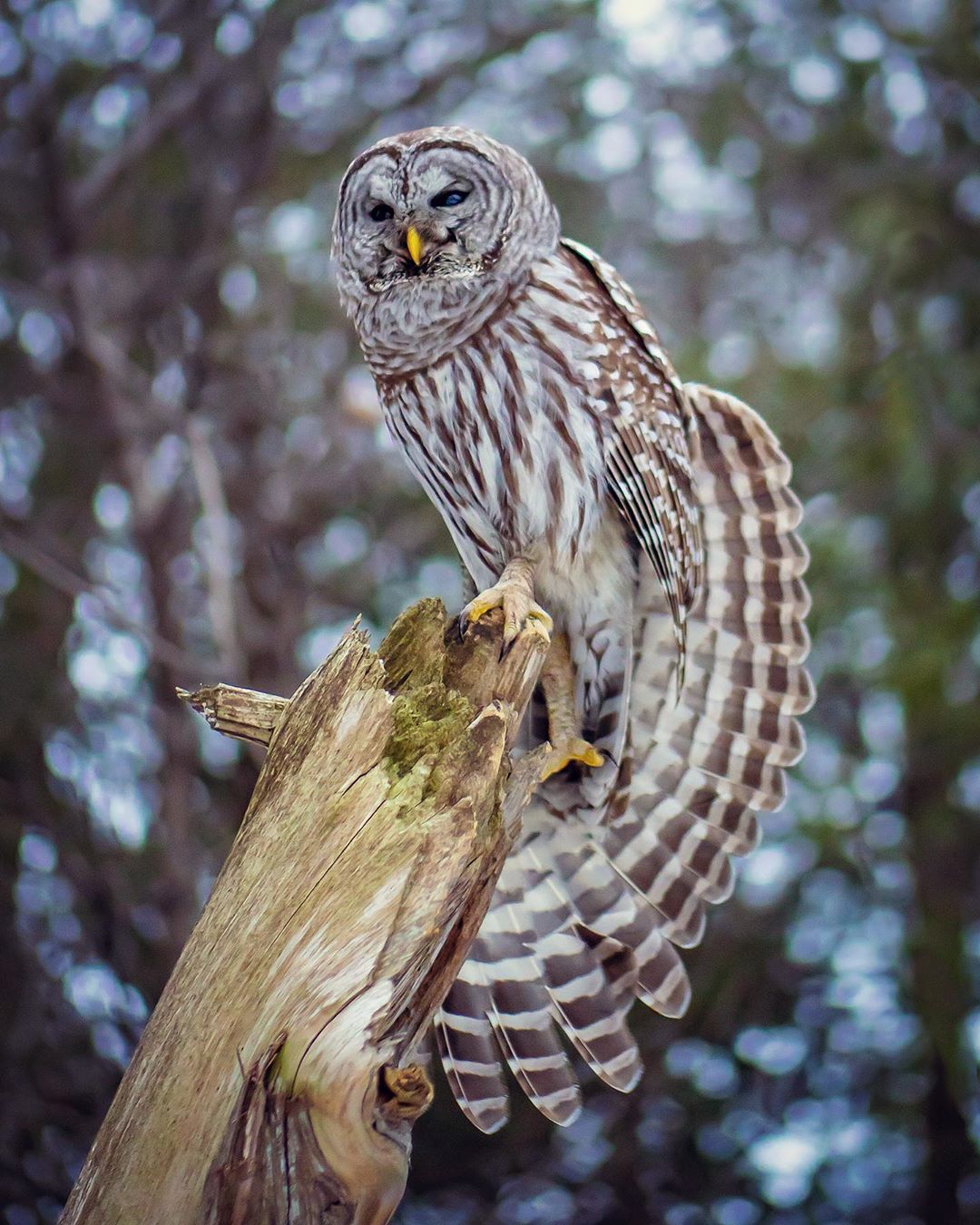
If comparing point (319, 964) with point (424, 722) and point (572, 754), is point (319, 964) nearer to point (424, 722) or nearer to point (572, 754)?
point (424, 722)

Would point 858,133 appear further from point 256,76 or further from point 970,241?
point 256,76

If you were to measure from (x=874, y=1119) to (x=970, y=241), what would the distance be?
3.42 metres

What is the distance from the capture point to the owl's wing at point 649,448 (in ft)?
10.5

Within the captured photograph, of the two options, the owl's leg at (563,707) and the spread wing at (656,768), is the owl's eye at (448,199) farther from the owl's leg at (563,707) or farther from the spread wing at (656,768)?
the owl's leg at (563,707)

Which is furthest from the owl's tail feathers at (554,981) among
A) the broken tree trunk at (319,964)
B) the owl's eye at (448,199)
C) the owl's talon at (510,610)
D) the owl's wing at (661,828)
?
the owl's eye at (448,199)

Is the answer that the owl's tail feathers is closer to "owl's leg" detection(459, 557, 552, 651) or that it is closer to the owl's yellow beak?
"owl's leg" detection(459, 557, 552, 651)

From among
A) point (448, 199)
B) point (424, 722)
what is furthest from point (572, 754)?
point (448, 199)

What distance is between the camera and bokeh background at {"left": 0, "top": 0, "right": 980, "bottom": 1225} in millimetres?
4945

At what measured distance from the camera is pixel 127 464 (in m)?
5.33

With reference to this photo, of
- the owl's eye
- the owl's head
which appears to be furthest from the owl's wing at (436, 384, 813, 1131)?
the owl's eye

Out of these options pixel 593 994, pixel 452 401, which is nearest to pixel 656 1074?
pixel 593 994

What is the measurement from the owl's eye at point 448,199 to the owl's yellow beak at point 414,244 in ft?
0.32

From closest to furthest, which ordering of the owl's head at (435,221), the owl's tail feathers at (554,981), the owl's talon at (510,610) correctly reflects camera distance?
the owl's talon at (510,610), the owl's tail feathers at (554,981), the owl's head at (435,221)

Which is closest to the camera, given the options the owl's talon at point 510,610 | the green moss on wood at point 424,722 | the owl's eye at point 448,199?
the green moss on wood at point 424,722
